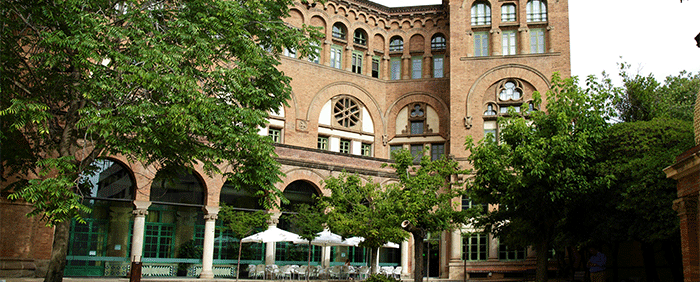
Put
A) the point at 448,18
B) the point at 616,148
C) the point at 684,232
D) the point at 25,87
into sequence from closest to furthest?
the point at 684,232
the point at 25,87
the point at 616,148
the point at 448,18

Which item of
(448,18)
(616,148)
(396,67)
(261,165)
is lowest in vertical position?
(261,165)

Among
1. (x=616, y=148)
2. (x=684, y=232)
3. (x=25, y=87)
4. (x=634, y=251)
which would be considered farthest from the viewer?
(x=634, y=251)

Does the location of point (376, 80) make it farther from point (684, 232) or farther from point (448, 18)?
point (684, 232)

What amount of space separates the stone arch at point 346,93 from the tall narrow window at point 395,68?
7.99 feet

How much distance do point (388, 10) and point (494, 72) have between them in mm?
8573

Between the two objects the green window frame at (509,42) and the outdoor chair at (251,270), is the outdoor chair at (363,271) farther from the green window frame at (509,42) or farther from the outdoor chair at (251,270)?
the green window frame at (509,42)

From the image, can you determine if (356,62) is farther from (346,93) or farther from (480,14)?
(480,14)

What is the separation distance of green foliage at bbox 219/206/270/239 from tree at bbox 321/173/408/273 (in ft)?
9.68

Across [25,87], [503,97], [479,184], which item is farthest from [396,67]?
[25,87]

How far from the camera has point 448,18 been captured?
38125 millimetres

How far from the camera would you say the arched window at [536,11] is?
117 ft

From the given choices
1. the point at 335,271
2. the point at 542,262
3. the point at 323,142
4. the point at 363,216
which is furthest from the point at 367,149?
the point at 542,262

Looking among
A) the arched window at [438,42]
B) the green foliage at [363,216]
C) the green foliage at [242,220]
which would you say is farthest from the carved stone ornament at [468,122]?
the green foliage at [242,220]

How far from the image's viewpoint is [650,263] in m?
23.8
